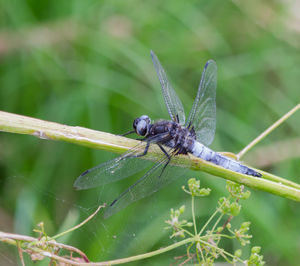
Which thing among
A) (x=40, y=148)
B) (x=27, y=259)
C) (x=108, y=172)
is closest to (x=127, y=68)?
(x=40, y=148)

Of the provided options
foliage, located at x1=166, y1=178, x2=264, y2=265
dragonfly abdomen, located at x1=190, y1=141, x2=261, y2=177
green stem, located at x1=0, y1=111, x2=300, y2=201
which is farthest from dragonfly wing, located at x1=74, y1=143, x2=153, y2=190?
foliage, located at x1=166, y1=178, x2=264, y2=265

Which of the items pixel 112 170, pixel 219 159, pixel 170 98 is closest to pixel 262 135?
pixel 219 159

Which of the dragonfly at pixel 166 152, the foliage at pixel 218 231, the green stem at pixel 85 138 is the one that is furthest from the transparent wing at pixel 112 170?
the foliage at pixel 218 231

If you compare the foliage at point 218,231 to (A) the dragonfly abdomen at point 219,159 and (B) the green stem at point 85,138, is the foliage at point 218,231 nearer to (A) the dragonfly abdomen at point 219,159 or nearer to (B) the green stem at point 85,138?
(B) the green stem at point 85,138

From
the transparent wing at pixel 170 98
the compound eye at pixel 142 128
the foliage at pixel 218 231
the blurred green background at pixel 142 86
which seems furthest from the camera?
the blurred green background at pixel 142 86

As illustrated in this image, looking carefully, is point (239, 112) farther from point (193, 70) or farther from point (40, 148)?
point (40, 148)

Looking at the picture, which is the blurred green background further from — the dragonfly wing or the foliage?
the foliage
